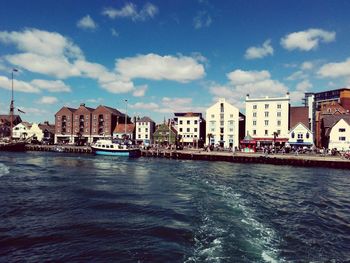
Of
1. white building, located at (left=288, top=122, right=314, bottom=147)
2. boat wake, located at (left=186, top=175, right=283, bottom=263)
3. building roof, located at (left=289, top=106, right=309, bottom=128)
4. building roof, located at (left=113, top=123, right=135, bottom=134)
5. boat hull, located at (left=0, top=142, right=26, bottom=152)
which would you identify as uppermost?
building roof, located at (left=289, top=106, right=309, bottom=128)

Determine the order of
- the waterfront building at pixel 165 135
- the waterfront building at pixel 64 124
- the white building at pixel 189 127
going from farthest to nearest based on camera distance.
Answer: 1. the waterfront building at pixel 64 124
2. the white building at pixel 189 127
3. the waterfront building at pixel 165 135

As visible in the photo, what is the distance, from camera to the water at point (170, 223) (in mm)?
15414

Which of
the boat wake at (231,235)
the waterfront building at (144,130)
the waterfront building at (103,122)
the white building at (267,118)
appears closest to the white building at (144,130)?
the waterfront building at (144,130)

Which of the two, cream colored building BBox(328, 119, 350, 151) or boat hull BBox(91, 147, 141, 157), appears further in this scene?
cream colored building BBox(328, 119, 350, 151)

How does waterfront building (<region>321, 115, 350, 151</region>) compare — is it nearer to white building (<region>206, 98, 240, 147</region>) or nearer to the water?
white building (<region>206, 98, 240, 147</region>)

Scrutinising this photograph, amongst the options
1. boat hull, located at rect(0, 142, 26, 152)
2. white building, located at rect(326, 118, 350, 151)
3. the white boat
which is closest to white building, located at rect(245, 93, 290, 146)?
white building, located at rect(326, 118, 350, 151)

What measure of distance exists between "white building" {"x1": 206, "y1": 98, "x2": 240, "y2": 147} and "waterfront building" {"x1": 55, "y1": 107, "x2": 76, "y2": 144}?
199ft

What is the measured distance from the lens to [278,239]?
701 inches

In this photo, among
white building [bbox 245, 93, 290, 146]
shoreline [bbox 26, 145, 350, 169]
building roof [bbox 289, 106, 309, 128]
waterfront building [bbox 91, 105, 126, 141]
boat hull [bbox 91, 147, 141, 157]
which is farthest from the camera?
waterfront building [bbox 91, 105, 126, 141]

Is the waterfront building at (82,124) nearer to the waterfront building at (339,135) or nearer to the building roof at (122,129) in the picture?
the building roof at (122,129)

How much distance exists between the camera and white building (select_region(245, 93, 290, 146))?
92.8m

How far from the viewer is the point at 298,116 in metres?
95.9

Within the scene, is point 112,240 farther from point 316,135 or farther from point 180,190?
point 316,135

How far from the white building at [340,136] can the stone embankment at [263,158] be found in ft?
63.5
